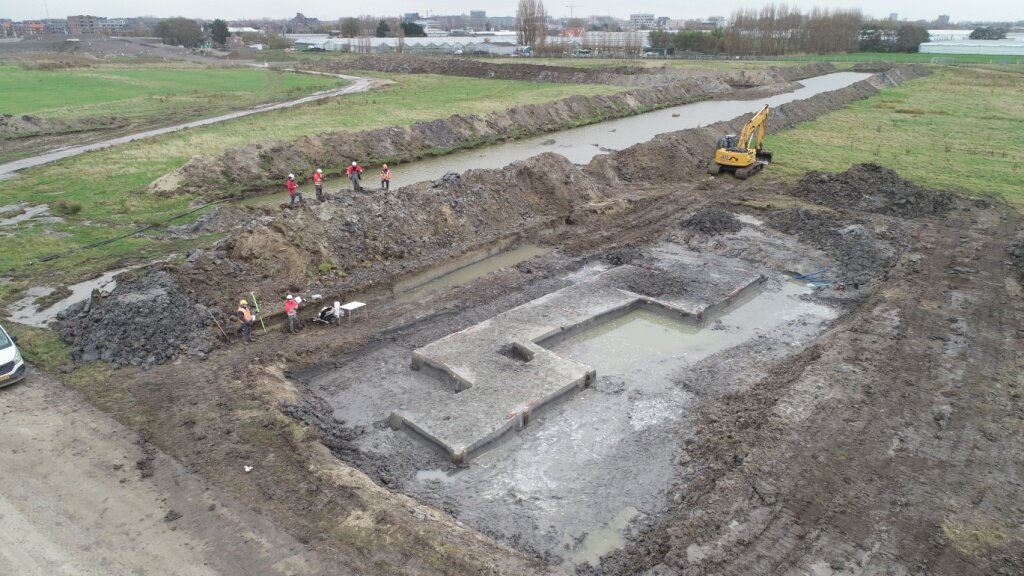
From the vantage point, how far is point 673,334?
1483cm

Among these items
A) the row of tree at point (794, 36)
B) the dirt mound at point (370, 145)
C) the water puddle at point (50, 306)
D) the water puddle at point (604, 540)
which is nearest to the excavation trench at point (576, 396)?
the water puddle at point (604, 540)

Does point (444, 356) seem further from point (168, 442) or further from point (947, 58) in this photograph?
point (947, 58)

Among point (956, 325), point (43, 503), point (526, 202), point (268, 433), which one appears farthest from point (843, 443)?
point (526, 202)

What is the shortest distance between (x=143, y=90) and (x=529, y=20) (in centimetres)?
6902

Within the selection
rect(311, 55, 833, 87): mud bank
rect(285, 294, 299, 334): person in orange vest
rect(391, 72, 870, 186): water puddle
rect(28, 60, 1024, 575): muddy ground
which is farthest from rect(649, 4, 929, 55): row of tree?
rect(285, 294, 299, 334): person in orange vest

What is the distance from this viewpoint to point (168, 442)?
34.0 feet

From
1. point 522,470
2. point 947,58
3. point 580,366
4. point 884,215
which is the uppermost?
point 947,58

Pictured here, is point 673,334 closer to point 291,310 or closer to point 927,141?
point 291,310

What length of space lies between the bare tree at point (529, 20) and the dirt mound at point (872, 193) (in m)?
88.6

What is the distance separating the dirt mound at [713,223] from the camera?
21.1 m

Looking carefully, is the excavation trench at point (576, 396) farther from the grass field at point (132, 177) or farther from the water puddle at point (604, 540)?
→ the grass field at point (132, 177)

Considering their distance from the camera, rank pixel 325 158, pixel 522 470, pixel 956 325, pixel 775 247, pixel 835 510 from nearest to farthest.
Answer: pixel 835 510 < pixel 522 470 < pixel 956 325 < pixel 775 247 < pixel 325 158

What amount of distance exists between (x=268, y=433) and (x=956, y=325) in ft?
50.7

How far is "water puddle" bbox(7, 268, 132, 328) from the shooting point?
48.3 feet
